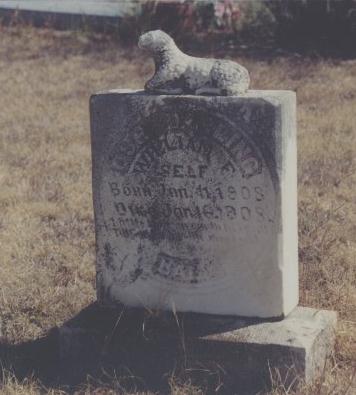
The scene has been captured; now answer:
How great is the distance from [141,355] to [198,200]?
25.9 inches

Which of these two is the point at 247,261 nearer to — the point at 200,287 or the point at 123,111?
the point at 200,287

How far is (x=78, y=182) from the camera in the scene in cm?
618

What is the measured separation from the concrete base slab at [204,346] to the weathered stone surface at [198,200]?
0.28 ft

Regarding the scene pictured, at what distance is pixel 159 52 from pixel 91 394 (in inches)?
53.8

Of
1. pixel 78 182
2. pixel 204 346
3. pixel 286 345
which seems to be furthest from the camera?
pixel 78 182

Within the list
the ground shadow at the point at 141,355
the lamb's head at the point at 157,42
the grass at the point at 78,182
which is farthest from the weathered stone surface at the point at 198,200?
the grass at the point at 78,182

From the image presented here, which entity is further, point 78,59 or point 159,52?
point 78,59

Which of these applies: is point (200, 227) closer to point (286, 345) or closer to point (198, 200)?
point (198, 200)

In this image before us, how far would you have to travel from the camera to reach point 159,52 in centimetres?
363

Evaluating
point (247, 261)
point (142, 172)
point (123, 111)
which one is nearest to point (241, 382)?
point (247, 261)

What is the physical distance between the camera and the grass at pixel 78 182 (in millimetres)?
4059

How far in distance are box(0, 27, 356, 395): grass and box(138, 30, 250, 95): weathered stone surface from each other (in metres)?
1.12

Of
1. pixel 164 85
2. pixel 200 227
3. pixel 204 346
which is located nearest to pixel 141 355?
pixel 204 346

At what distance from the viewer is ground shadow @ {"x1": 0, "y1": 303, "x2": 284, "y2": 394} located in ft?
11.4
